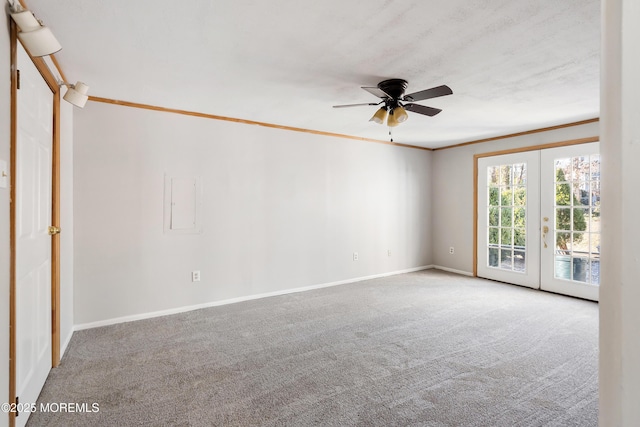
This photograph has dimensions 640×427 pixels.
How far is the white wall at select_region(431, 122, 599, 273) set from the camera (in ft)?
18.5

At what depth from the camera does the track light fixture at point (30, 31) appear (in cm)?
165

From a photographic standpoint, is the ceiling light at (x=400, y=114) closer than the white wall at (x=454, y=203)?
Yes

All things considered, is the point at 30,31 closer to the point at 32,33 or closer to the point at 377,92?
the point at 32,33

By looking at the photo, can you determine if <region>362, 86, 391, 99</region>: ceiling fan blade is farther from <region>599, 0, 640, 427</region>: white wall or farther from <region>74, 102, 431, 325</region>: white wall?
<region>599, 0, 640, 427</region>: white wall

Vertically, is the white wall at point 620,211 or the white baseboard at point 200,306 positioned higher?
the white wall at point 620,211

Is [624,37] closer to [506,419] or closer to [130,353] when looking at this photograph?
[506,419]

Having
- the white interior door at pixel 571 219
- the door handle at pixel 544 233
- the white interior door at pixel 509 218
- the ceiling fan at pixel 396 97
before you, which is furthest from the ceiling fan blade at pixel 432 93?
the door handle at pixel 544 233

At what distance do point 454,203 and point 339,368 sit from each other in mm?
4175

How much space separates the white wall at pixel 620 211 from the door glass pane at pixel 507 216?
5.23 m

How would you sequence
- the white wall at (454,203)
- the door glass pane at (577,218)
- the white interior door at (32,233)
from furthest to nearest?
the white wall at (454,203) → the door glass pane at (577,218) → the white interior door at (32,233)
